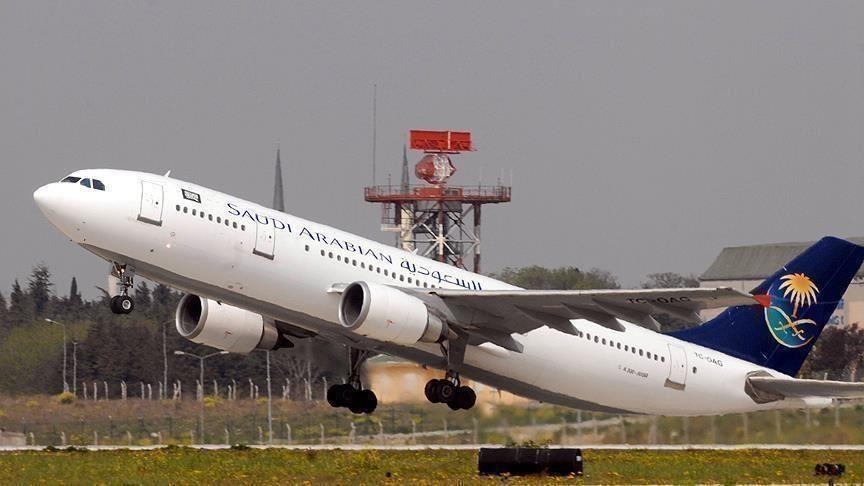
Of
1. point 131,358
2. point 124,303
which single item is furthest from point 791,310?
point 131,358

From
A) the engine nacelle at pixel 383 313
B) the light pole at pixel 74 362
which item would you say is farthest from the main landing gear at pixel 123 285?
the light pole at pixel 74 362

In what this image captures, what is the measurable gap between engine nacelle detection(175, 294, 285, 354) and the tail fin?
10.9 meters

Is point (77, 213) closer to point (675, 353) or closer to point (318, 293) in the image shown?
point (318, 293)

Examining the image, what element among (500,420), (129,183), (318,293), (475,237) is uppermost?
(475,237)

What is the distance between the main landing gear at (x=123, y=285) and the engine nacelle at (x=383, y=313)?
4.45 meters

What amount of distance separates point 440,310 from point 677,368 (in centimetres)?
756

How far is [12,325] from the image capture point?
82250 millimetres

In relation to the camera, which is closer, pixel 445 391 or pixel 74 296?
pixel 445 391

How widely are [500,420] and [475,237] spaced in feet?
178

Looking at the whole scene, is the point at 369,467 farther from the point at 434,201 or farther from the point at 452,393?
the point at 434,201

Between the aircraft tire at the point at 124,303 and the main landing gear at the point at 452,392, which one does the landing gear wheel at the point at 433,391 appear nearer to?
the main landing gear at the point at 452,392

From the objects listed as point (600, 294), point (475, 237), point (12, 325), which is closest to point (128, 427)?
point (600, 294)

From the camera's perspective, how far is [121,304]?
33125 mm

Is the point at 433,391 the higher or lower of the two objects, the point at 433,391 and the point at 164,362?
the lower
